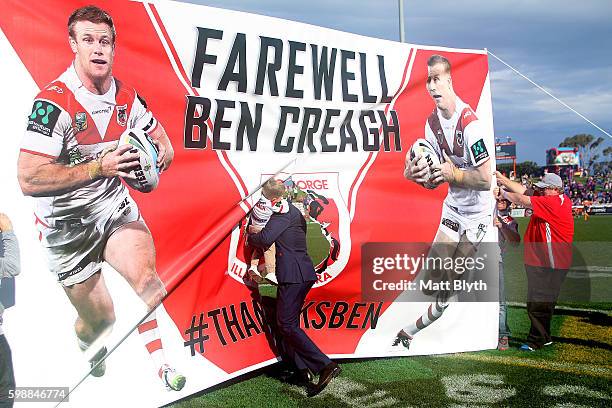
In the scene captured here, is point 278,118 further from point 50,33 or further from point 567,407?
point 567,407

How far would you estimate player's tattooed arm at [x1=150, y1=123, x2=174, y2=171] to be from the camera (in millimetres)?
3779

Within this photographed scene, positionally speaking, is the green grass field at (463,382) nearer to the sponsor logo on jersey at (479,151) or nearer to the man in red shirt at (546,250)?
the man in red shirt at (546,250)

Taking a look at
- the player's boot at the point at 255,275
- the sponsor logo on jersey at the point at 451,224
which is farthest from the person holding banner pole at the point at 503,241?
the player's boot at the point at 255,275

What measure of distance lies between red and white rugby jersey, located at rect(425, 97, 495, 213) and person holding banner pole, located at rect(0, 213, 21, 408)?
3.34 metres

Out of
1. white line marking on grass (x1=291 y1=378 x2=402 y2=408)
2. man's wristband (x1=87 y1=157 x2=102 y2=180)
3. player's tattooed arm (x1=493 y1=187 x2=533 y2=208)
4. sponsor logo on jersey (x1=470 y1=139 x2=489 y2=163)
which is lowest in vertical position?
white line marking on grass (x1=291 y1=378 x2=402 y2=408)

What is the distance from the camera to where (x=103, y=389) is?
11.5 feet

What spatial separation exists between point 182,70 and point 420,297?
2.75m

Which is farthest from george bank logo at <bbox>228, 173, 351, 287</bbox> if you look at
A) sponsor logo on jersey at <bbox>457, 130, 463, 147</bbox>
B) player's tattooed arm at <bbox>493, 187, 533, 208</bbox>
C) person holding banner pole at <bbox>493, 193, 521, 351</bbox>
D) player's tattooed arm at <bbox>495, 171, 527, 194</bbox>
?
person holding banner pole at <bbox>493, 193, 521, 351</bbox>

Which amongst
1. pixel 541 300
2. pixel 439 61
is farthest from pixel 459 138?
pixel 541 300

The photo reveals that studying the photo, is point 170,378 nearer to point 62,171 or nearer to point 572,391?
point 62,171

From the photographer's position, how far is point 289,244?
4684 millimetres

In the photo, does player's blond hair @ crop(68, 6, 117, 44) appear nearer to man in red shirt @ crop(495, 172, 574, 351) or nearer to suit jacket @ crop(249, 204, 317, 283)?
suit jacket @ crop(249, 204, 317, 283)

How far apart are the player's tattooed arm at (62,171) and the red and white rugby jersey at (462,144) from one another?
268 cm

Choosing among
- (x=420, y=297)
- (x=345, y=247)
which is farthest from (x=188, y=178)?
(x=420, y=297)
